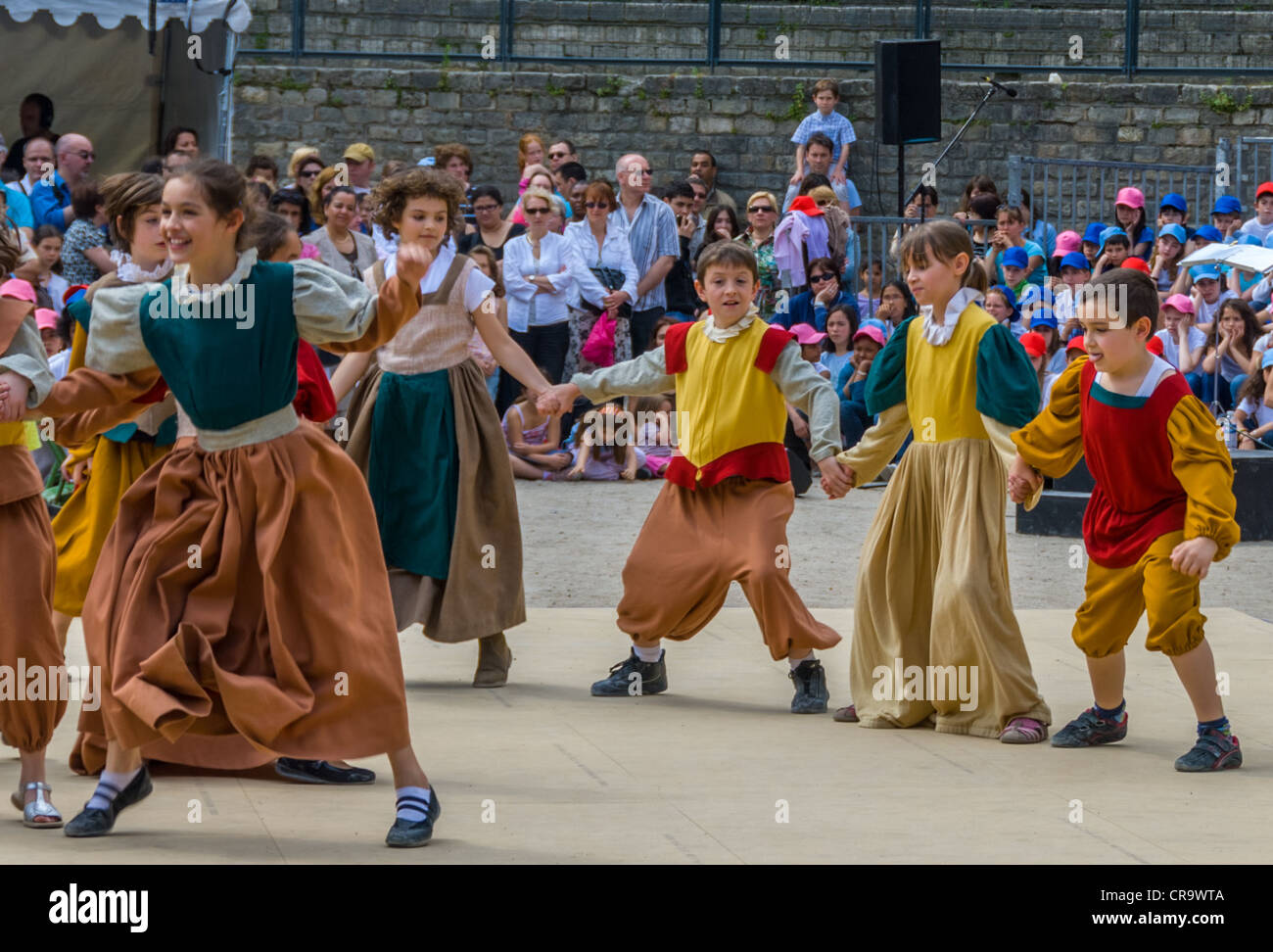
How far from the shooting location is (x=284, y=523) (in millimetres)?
4941

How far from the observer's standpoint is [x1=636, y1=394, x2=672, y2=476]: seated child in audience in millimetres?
13328

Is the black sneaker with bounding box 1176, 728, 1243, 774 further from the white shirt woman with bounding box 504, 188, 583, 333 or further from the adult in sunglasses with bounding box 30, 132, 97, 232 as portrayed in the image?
the adult in sunglasses with bounding box 30, 132, 97, 232

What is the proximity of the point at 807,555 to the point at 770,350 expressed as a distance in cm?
393

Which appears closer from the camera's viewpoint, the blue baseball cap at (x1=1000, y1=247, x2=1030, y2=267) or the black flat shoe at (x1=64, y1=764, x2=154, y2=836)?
the black flat shoe at (x1=64, y1=764, x2=154, y2=836)

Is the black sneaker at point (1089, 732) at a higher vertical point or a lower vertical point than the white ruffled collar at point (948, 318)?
lower

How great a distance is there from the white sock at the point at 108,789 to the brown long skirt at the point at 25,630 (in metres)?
0.23

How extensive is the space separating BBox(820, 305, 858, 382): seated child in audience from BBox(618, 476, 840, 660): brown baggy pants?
22.9 ft

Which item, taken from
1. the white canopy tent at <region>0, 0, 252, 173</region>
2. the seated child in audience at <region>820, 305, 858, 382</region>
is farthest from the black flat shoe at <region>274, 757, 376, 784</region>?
the white canopy tent at <region>0, 0, 252, 173</region>

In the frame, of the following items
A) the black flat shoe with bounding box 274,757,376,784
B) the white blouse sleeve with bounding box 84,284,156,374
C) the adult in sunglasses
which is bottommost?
the black flat shoe with bounding box 274,757,376,784

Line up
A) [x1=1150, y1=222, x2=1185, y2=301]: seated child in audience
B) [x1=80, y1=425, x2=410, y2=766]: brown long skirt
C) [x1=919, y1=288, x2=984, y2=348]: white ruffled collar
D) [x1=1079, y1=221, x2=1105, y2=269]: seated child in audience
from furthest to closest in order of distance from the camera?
[x1=1079, y1=221, x2=1105, y2=269]: seated child in audience, [x1=1150, y1=222, x2=1185, y2=301]: seated child in audience, [x1=919, y1=288, x2=984, y2=348]: white ruffled collar, [x1=80, y1=425, x2=410, y2=766]: brown long skirt

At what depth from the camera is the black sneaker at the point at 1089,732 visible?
20.9 feet

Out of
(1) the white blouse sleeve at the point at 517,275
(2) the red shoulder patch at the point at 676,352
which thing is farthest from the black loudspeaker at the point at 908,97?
(2) the red shoulder patch at the point at 676,352

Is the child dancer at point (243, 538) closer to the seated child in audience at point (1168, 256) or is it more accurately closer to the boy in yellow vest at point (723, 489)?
the boy in yellow vest at point (723, 489)
